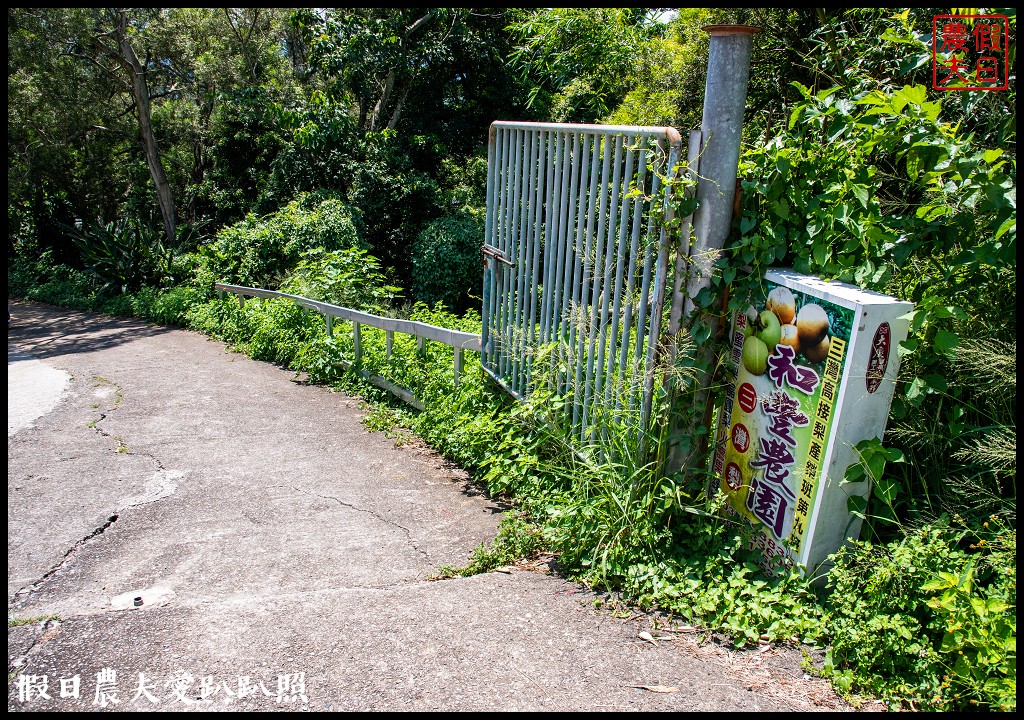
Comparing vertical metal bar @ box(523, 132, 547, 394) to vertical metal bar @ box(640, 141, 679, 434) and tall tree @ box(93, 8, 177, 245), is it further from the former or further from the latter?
tall tree @ box(93, 8, 177, 245)

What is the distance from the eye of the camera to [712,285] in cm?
386

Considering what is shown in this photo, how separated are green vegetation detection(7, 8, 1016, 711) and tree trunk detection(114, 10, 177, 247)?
345mm

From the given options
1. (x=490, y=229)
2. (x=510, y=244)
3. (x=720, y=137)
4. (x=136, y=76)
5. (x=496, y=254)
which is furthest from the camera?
(x=136, y=76)

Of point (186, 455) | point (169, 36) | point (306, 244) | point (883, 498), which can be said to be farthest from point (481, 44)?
point (883, 498)

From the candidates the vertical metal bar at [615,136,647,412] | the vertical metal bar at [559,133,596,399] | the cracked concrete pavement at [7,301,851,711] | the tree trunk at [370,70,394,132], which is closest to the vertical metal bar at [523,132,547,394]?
the vertical metal bar at [559,133,596,399]

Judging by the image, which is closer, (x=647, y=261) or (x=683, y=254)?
(x=683, y=254)

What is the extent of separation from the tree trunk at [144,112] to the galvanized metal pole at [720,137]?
52.8ft

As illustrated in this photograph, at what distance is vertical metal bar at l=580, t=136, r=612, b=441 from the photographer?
427cm

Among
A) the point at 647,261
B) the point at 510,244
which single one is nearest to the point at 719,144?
the point at 647,261

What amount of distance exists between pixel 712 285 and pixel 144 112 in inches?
694

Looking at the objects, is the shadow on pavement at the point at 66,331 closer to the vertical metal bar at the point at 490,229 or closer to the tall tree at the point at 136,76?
the tall tree at the point at 136,76

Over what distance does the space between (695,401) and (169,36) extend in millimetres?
21418

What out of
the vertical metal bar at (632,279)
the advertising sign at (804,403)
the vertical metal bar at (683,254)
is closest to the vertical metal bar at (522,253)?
the vertical metal bar at (632,279)

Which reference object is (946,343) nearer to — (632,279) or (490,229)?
(632,279)
